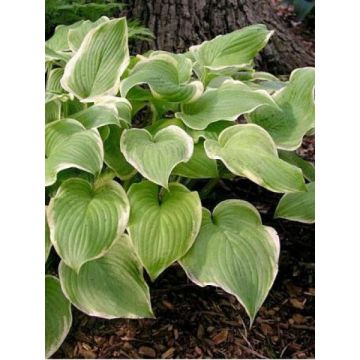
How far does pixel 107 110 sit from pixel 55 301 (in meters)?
0.45

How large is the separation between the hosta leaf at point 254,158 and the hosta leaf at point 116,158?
21 cm

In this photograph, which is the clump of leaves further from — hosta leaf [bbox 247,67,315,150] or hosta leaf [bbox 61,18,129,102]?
hosta leaf [bbox 247,67,315,150]

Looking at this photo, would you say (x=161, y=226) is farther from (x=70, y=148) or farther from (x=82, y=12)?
(x=82, y=12)

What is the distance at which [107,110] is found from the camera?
1.46m

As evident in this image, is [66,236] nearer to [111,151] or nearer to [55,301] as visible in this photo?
[55,301]

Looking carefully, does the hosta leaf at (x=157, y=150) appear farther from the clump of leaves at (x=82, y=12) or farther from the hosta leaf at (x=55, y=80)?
the clump of leaves at (x=82, y=12)

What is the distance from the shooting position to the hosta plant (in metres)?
1.30

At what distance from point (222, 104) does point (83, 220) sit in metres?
0.46

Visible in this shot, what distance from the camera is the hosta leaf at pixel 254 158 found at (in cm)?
133

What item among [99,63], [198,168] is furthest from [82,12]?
[198,168]

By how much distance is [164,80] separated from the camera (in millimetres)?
1521

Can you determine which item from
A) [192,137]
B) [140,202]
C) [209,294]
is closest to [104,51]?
[192,137]

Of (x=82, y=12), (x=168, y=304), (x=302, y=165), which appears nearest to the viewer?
(x=168, y=304)

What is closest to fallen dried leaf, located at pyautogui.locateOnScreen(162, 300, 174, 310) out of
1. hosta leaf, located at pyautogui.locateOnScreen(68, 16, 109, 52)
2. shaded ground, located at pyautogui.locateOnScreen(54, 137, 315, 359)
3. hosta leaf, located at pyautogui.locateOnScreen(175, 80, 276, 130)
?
shaded ground, located at pyautogui.locateOnScreen(54, 137, 315, 359)
